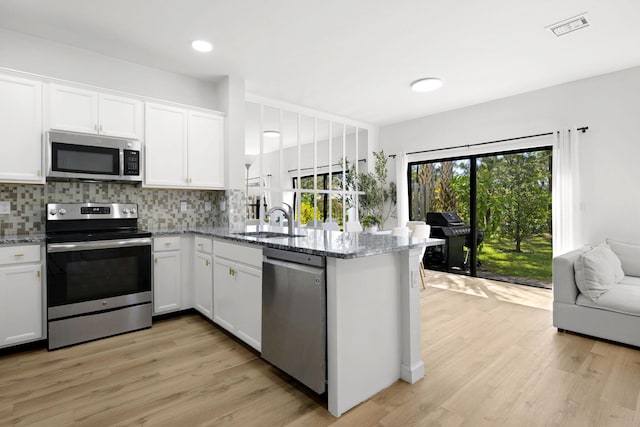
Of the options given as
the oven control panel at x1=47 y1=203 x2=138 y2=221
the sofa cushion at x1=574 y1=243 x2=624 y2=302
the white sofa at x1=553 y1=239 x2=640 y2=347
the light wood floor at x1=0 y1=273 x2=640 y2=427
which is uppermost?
the oven control panel at x1=47 y1=203 x2=138 y2=221

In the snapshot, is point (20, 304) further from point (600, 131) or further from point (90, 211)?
point (600, 131)

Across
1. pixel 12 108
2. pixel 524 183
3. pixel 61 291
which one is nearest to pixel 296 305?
pixel 61 291

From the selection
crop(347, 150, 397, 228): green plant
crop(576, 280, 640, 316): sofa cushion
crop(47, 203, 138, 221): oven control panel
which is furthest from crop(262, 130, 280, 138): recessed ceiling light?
crop(576, 280, 640, 316): sofa cushion

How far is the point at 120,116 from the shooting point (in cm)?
314

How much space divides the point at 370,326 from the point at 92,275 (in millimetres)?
2348

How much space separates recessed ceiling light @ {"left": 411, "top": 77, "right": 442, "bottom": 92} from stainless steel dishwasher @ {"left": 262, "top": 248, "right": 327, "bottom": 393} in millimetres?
3025

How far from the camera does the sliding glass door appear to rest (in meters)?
4.67

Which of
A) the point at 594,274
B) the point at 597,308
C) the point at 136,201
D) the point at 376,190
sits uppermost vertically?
the point at 376,190

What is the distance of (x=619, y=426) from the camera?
→ 1634mm

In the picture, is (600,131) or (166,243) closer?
(166,243)

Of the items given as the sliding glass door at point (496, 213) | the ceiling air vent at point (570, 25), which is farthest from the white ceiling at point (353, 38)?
the sliding glass door at point (496, 213)

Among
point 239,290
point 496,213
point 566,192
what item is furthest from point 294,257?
point 496,213

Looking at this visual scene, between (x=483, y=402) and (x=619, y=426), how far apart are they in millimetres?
611

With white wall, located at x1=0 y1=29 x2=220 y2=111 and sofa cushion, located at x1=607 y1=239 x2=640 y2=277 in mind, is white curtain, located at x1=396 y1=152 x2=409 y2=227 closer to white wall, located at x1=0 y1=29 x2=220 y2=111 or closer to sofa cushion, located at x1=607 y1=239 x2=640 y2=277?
sofa cushion, located at x1=607 y1=239 x2=640 y2=277
